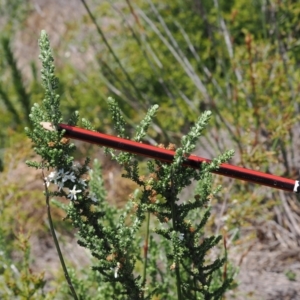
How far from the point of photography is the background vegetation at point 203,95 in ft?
8.13

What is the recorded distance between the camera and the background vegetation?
2.48m

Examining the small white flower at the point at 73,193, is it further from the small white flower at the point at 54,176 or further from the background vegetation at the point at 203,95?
the background vegetation at the point at 203,95

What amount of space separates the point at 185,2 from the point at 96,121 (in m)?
0.94

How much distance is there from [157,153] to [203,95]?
1.80m

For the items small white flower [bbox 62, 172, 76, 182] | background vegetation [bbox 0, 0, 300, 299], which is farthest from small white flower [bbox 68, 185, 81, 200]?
background vegetation [bbox 0, 0, 300, 299]

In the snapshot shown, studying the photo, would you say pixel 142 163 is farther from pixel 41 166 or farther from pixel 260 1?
pixel 41 166

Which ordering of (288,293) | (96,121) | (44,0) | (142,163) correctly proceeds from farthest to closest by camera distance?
(44,0)
(96,121)
(142,163)
(288,293)

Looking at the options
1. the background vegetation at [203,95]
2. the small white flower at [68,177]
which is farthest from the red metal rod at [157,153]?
the background vegetation at [203,95]

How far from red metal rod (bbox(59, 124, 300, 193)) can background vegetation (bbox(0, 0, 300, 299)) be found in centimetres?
74

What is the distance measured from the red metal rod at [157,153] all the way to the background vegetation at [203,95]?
74cm

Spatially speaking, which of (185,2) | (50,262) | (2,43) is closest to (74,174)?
(50,262)

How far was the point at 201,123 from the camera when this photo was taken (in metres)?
1.26

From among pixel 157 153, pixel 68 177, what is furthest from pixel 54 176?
pixel 157 153

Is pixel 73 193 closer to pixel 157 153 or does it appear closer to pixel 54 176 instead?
pixel 54 176
